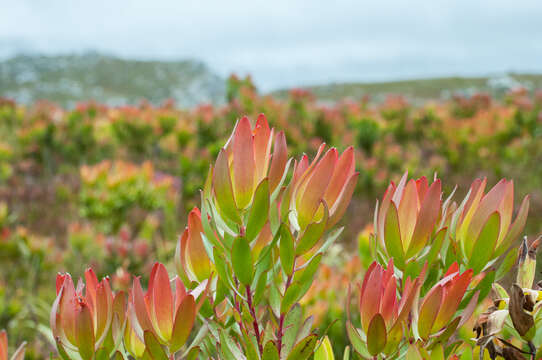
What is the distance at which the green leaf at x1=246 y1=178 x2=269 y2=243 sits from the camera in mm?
556

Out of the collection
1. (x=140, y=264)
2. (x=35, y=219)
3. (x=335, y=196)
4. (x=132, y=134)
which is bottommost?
(x=35, y=219)

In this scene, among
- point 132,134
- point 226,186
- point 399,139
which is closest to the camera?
point 226,186

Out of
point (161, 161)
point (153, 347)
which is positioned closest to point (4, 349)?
point (153, 347)

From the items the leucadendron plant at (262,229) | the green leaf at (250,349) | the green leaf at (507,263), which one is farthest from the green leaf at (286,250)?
the green leaf at (507,263)

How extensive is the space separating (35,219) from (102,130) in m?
2.34

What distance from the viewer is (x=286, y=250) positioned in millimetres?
596

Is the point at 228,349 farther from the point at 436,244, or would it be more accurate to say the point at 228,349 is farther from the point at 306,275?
the point at 436,244

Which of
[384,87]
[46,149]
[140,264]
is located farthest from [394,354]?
[384,87]

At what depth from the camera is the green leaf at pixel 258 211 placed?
0.56 m

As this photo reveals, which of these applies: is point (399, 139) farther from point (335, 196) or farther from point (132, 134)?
point (335, 196)

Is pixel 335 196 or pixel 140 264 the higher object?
pixel 335 196

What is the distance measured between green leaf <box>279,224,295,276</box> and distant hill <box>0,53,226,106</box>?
48074 mm

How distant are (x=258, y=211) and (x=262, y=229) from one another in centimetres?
8

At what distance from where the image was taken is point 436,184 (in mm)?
630
